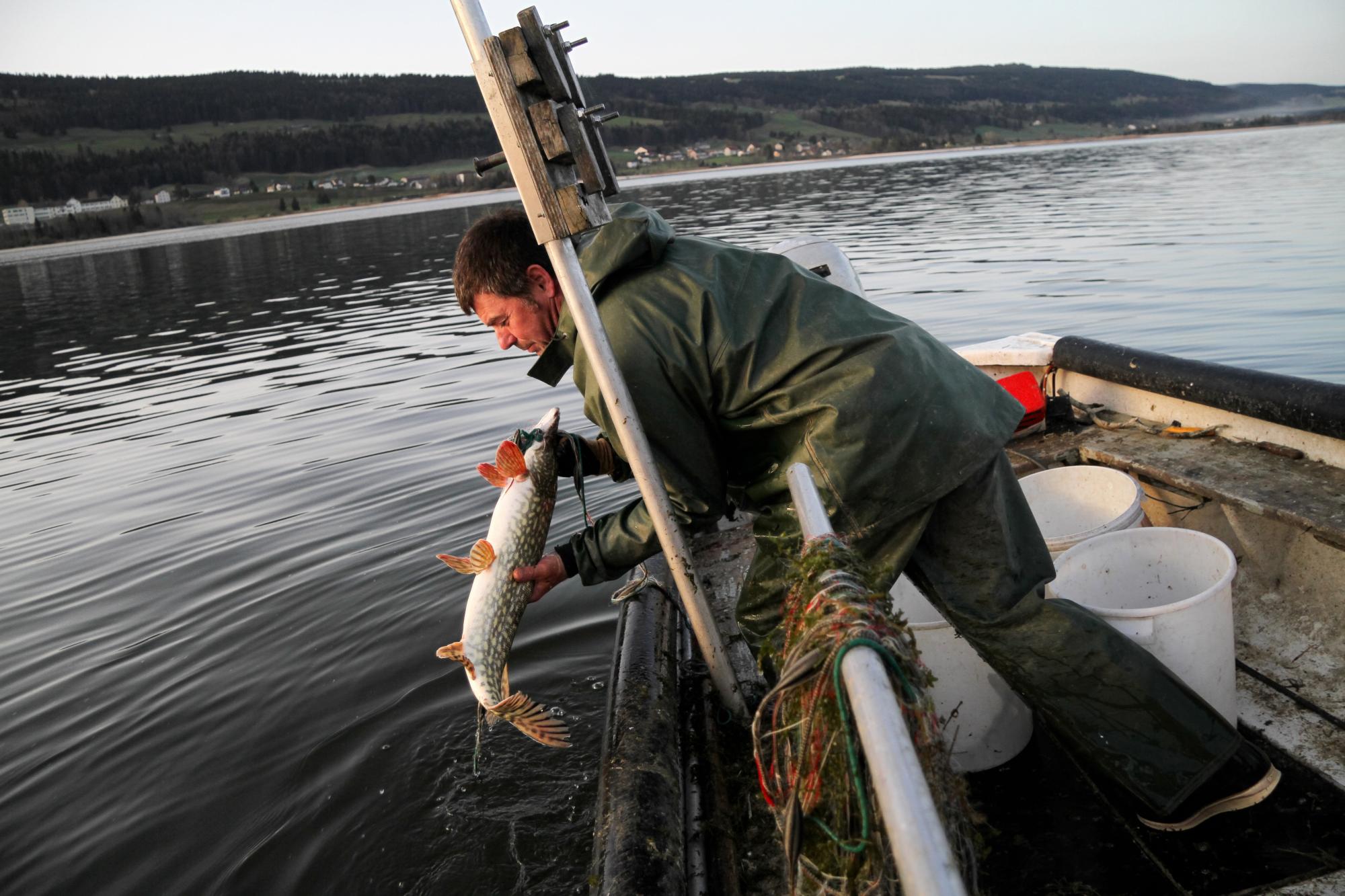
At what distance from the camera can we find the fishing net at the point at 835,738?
196 centimetres

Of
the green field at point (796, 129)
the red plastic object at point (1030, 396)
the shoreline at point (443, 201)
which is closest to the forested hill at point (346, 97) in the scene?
the green field at point (796, 129)

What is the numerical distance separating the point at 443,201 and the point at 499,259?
4165 inches

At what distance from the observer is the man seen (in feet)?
10.00

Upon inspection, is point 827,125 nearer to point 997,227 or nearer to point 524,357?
point 997,227

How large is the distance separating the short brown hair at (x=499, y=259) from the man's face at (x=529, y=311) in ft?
0.07

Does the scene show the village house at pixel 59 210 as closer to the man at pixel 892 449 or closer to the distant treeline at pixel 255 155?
the distant treeline at pixel 255 155

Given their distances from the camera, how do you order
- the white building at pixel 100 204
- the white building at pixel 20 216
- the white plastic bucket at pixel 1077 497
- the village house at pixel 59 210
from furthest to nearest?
the white building at pixel 100 204 < the village house at pixel 59 210 < the white building at pixel 20 216 < the white plastic bucket at pixel 1077 497

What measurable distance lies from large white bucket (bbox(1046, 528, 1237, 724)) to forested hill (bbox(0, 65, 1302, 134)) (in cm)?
14804

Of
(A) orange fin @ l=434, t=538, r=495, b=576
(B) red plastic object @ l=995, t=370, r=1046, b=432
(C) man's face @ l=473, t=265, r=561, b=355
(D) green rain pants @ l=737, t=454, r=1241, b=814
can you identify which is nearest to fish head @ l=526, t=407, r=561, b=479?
(A) orange fin @ l=434, t=538, r=495, b=576

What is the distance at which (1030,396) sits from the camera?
6598 mm

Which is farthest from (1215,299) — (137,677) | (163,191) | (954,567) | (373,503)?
(163,191)

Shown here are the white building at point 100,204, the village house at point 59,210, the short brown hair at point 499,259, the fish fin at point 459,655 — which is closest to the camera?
the short brown hair at point 499,259

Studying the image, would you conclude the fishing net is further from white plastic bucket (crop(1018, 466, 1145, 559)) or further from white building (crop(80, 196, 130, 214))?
white building (crop(80, 196, 130, 214))

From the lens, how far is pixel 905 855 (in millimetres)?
1433
